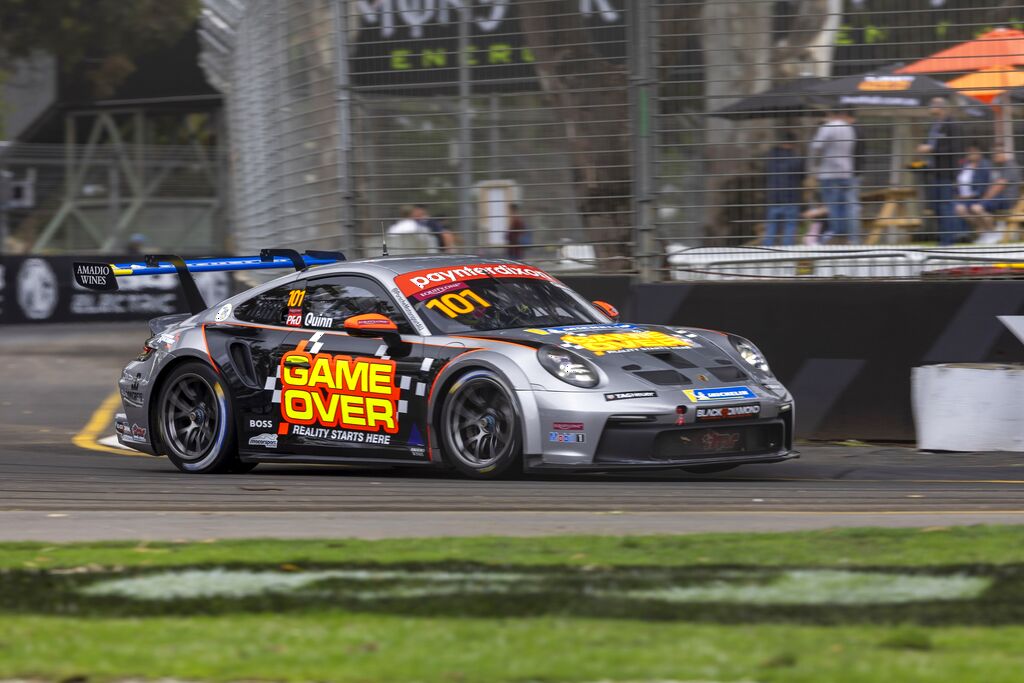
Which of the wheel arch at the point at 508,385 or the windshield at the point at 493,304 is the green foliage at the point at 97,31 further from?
the wheel arch at the point at 508,385

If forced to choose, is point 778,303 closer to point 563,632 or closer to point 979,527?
point 979,527

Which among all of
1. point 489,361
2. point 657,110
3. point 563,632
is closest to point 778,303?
point 657,110

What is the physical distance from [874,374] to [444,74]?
392 centimetres

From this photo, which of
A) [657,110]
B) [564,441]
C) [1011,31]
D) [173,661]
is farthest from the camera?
[657,110]

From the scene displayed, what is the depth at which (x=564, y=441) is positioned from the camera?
8.76 metres

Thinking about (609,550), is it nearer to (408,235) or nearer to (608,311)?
(608,311)

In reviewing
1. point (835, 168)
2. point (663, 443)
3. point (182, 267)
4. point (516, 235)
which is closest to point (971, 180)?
point (835, 168)

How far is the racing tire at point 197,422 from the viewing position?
33.0 ft

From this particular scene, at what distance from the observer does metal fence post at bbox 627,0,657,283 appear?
475 inches

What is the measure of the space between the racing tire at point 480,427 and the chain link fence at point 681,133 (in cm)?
287

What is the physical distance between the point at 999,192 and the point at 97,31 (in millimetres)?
37612

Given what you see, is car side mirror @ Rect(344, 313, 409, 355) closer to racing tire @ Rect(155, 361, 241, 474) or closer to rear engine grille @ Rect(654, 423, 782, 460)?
racing tire @ Rect(155, 361, 241, 474)

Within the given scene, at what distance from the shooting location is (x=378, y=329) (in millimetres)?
9312

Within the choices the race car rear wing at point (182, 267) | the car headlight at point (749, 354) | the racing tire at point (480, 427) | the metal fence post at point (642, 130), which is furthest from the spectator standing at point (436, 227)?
the racing tire at point (480, 427)
